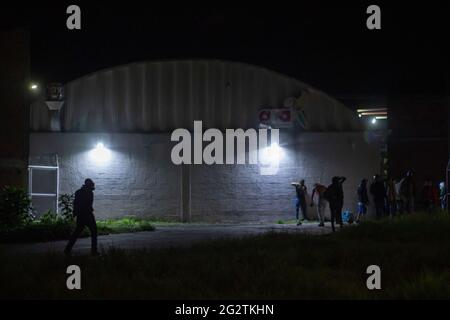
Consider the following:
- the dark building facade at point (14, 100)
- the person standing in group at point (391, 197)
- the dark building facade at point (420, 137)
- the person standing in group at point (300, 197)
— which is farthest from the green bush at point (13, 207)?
the dark building facade at point (420, 137)

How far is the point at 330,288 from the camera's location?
1101 cm

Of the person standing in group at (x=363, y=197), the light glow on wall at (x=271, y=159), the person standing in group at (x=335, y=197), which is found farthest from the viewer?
the light glow on wall at (x=271, y=159)

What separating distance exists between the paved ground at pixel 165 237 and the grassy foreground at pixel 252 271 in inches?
77.5

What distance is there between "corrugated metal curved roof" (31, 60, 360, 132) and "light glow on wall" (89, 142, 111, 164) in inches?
28.3

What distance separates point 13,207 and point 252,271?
10439 mm

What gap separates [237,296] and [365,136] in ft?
56.1

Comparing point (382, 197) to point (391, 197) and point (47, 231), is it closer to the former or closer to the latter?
point (391, 197)

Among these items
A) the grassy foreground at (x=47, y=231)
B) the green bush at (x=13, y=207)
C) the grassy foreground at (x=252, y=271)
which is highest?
the green bush at (x=13, y=207)

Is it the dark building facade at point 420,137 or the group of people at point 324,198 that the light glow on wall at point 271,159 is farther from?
the dark building facade at point 420,137

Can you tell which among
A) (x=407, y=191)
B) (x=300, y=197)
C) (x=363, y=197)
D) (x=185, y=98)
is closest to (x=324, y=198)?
(x=300, y=197)

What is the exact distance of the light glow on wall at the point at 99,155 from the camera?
2655cm

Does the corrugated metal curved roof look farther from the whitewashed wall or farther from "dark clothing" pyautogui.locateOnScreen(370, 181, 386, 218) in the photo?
"dark clothing" pyautogui.locateOnScreen(370, 181, 386, 218)

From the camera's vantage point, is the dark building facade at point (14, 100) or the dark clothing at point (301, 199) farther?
the dark clothing at point (301, 199)

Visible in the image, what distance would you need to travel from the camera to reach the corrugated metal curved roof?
88.6 ft
